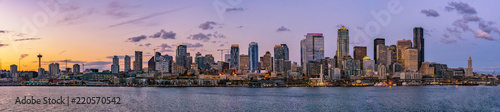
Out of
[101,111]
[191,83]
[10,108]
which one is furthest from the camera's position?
[191,83]

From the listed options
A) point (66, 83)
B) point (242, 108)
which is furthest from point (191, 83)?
point (242, 108)

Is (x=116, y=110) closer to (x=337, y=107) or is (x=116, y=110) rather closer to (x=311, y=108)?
(x=311, y=108)

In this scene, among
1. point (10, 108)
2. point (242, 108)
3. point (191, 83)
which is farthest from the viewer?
point (191, 83)

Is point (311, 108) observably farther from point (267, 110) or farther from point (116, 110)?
point (116, 110)

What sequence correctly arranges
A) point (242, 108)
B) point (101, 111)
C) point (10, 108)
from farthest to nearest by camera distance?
point (242, 108) < point (10, 108) < point (101, 111)

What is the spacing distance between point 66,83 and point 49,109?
154279mm

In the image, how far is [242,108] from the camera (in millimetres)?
62156

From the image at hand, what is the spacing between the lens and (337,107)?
63781mm

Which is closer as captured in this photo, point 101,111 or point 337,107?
point 101,111

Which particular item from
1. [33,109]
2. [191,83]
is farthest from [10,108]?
[191,83]

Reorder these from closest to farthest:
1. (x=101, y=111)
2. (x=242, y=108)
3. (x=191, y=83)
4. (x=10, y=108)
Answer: (x=101, y=111) → (x=10, y=108) → (x=242, y=108) → (x=191, y=83)

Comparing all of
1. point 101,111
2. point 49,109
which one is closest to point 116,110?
point 101,111

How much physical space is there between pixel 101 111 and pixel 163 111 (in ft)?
25.2

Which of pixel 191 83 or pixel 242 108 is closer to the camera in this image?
pixel 242 108
